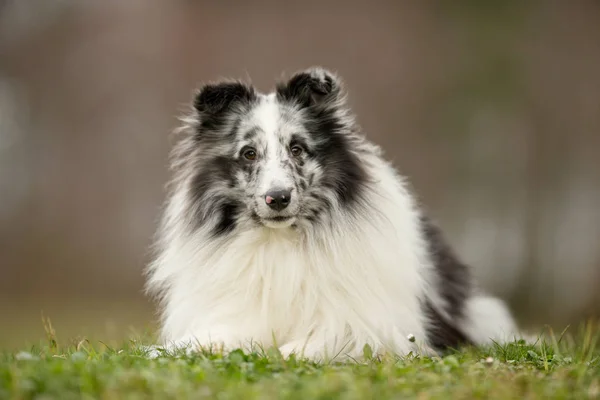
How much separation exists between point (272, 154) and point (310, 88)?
26.7 inches

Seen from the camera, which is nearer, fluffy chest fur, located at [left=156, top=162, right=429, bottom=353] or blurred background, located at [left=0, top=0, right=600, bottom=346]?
fluffy chest fur, located at [left=156, top=162, right=429, bottom=353]

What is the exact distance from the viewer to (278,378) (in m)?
3.48

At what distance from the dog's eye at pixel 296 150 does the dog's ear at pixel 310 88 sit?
399 mm

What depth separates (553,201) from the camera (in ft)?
38.3

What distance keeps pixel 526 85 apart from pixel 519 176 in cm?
153

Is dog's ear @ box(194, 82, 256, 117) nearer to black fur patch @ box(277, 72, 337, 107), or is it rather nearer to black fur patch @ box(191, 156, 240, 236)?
black fur patch @ box(277, 72, 337, 107)

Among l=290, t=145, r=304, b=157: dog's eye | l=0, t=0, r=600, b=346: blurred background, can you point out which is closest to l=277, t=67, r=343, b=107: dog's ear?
l=290, t=145, r=304, b=157: dog's eye

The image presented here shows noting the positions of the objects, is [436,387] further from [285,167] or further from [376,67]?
[376,67]

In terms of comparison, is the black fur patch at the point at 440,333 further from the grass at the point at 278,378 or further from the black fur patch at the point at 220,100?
the black fur patch at the point at 220,100

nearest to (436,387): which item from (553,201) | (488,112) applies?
(553,201)

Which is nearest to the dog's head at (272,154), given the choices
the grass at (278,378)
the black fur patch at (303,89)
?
the black fur patch at (303,89)

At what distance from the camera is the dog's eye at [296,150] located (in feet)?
15.8

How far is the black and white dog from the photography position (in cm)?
459

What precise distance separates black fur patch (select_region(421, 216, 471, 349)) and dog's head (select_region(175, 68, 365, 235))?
111cm
